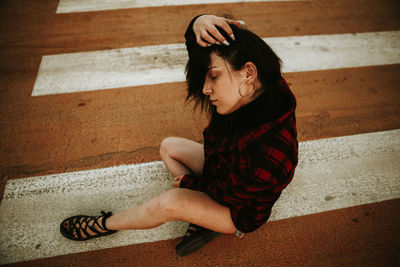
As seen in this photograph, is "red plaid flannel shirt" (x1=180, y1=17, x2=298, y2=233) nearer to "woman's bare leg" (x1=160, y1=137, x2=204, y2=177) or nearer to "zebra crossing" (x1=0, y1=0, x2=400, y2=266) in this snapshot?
"woman's bare leg" (x1=160, y1=137, x2=204, y2=177)

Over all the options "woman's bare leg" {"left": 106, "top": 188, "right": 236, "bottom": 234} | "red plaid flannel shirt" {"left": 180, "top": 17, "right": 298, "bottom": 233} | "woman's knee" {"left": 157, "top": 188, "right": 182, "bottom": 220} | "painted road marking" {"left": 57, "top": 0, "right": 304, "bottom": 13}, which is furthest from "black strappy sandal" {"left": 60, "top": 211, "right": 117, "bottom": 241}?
"painted road marking" {"left": 57, "top": 0, "right": 304, "bottom": 13}

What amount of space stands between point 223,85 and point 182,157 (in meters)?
0.83

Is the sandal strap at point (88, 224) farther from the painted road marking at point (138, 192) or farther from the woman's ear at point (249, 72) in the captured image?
the woman's ear at point (249, 72)

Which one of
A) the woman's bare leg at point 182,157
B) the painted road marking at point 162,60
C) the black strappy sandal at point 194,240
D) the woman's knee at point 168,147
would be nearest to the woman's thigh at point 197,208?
the black strappy sandal at point 194,240

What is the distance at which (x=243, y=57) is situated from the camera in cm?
131

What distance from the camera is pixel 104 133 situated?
7.71 ft

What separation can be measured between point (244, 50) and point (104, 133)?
1596 millimetres

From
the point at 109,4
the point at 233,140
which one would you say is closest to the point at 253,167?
the point at 233,140

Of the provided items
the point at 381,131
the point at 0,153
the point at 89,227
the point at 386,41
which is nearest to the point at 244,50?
the point at 89,227

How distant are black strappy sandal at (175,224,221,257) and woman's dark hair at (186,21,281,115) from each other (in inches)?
40.5

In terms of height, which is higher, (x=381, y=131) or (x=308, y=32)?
(x=308, y=32)

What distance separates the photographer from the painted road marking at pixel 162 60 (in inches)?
105

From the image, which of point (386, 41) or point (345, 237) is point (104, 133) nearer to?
point (345, 237)

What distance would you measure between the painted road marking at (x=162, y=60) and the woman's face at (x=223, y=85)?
54.6 inches
